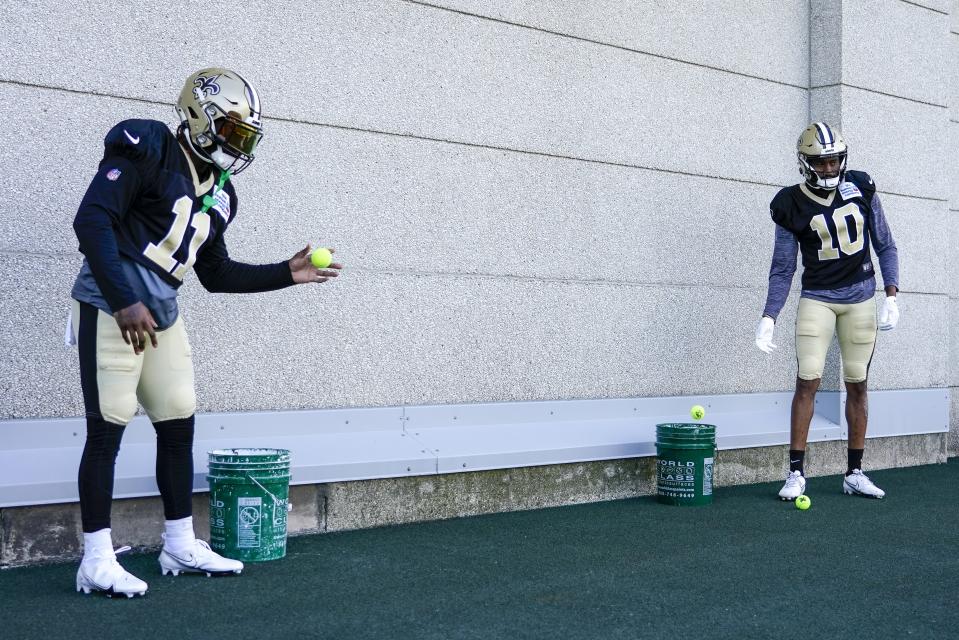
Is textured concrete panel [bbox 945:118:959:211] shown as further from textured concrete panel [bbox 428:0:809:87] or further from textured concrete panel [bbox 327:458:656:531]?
textured concrete panel [bbox 327:458:656:531]

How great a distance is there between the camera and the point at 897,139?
748cm

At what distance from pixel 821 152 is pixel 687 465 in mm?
1913

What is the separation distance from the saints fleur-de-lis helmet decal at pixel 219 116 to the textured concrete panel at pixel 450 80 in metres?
0.95

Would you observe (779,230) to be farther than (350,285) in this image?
Yes

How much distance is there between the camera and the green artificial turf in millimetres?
3264

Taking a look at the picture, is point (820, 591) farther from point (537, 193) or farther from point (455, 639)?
point (537, 193)

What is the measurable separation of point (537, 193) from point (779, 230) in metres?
1.47

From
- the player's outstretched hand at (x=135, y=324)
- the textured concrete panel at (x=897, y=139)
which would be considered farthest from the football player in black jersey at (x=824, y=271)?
the player's outstretched hand at (x=135, y=324)

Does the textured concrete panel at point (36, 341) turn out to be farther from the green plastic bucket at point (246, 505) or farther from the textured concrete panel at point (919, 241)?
the textured concrete panel at point (919, 241)

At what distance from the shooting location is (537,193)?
5.86 m

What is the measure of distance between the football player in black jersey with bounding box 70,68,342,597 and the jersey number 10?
3296 mm

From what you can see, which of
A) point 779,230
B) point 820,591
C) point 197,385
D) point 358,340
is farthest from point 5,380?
point 779,230

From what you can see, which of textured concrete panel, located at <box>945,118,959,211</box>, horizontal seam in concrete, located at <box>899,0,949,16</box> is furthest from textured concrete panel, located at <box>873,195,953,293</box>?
horizontal seam in concrete, located at <box>899,0,949,16</box>

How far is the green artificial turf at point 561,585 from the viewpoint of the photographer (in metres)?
3.26
